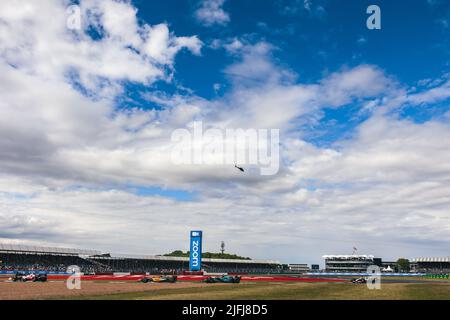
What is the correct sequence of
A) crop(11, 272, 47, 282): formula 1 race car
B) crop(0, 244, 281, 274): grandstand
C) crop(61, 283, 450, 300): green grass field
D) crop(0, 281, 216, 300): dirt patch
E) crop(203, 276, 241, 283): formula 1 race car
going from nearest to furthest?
crop(0, 281, 216, 300): dirt patch
crop(61, 283, 450, 300): green grass field
crop(11, 272, 47, 282): formula 1 race car
crop(203, 276, 241, 283): formula 1 race car
crop(0, 244, 281, 274): grandstand

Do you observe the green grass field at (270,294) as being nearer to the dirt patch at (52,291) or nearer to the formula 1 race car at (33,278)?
the dirt patch at (52,291)

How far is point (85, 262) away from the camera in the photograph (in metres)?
145

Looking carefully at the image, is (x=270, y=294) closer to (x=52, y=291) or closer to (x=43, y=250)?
(x=52, y=291)

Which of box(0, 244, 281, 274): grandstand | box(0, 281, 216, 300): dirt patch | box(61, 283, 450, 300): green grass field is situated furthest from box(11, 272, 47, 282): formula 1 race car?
box(0, 244, 281, 274): grandstand

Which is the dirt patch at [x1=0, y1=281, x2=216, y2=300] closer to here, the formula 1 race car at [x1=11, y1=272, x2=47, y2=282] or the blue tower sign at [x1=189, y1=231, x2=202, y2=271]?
the formula 1 race car at [x1=11, y1=272, x2=47, y2=282]

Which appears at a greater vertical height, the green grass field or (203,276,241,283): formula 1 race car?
the green grass field

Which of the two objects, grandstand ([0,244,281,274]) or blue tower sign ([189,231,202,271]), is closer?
blue tower sign ([189,231,202,271])

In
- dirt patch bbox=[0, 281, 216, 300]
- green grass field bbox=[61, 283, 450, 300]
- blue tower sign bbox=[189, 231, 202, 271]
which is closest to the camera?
dirt patch bbox=[0, 281, 216, 300]

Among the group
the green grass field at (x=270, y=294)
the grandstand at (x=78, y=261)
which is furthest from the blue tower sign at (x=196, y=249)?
the green grass field at (x=270, y=294)

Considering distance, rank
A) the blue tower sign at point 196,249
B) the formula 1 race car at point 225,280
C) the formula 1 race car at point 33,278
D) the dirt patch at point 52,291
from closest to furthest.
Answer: the dirt patch at point 52,291, the formula 1 race car at point 33,278, the formula 1 race car at point 225,280, the blue tower sign at point 196,249
